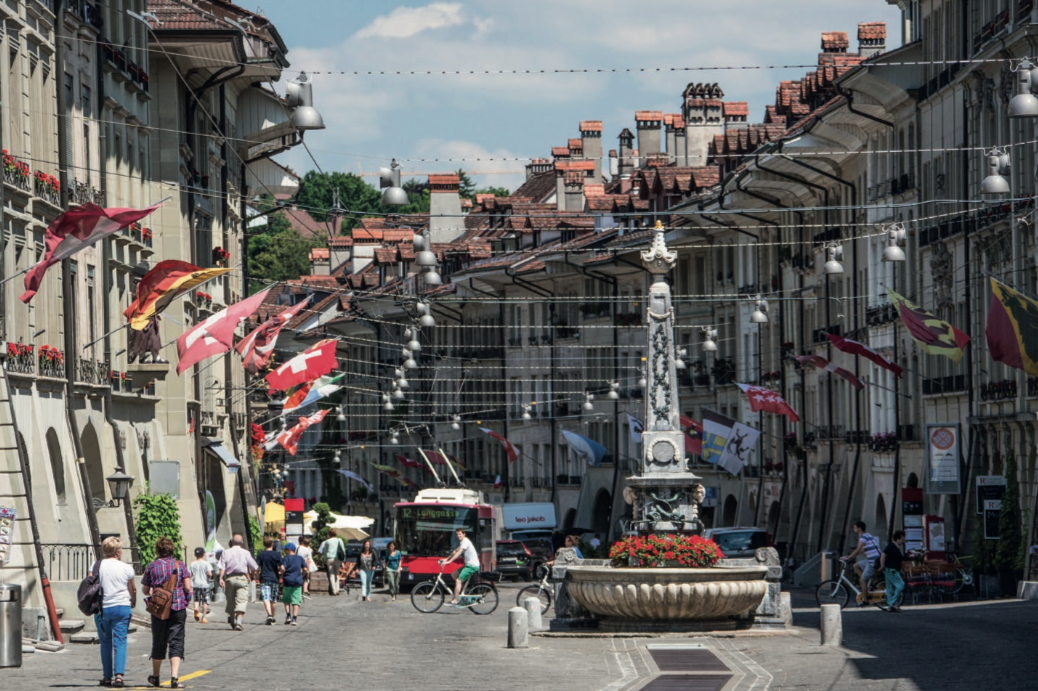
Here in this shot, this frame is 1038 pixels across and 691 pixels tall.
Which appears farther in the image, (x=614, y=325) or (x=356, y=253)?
(x=356, y=253)

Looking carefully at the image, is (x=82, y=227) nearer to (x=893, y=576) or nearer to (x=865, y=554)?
(x=893, y=576)

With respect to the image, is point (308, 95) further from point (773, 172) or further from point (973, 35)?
point (773, 172)

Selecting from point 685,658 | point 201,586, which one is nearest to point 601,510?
point 201,586

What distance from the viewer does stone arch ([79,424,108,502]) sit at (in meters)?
41.0

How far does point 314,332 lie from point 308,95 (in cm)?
8409

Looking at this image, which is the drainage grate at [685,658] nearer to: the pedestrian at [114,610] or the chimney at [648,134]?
the pedestrian at [114,610]

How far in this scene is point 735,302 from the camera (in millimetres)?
79125

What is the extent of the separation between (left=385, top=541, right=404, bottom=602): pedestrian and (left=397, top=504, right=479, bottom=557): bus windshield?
514 mm

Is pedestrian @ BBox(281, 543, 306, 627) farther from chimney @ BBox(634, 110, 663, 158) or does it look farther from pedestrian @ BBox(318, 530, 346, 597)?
A: chimney @ BBox(634, 110, 663, 158)

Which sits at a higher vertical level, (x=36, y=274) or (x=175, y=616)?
(x=36, y=274)

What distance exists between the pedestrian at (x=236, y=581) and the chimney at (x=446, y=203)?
67467 millimetres

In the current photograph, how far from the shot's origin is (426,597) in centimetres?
4353

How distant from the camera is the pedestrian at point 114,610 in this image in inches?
881

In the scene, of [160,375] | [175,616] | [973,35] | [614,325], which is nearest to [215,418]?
[160,375]
